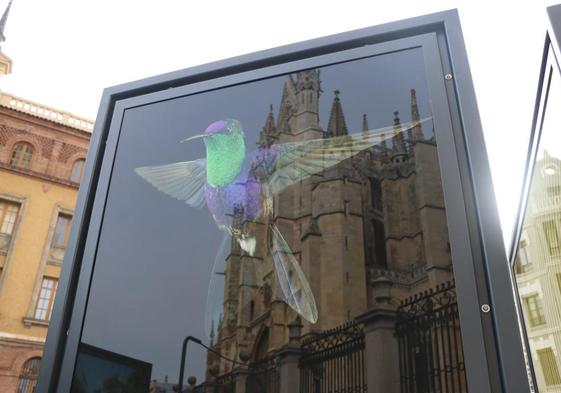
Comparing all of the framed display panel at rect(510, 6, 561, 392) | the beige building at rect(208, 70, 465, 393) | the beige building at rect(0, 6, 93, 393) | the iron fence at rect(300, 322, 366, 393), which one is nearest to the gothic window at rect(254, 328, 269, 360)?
the beige building at rect(208, 70, 465, 393)

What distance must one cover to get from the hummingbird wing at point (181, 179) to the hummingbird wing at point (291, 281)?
0.48 meters

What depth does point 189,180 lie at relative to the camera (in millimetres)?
2568

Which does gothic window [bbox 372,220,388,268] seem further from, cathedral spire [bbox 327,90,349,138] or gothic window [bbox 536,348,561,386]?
gothic window [bbox 536,348,561,386]

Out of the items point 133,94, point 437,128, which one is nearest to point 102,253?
point 133,94

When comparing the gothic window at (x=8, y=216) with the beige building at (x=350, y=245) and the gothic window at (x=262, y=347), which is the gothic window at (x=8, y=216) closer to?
the beige building at (x=350, y=245)

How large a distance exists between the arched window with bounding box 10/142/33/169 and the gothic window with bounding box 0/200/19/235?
1873 mm

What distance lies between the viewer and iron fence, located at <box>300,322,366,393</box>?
1862mm

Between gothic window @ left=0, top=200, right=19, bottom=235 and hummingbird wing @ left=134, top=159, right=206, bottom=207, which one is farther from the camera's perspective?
gothic window @ left=0, top=200, right=19, bottom=235

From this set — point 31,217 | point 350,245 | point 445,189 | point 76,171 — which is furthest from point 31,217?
point 445,189

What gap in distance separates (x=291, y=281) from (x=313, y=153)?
0.61 meters

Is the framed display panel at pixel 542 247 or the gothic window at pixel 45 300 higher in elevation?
the gothic window at pixel 45 300

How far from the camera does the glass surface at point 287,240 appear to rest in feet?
6.05

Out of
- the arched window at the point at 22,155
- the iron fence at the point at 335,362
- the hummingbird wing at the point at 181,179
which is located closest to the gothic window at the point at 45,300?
the arched window at the point at 22,155

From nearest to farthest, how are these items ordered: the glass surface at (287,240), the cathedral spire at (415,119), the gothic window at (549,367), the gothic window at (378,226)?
1. the glass surface at (287,240)
2. the gothic window at (378,226)
3. the cathedral spire at (415,119)
4. the gothic window at (549,367)
